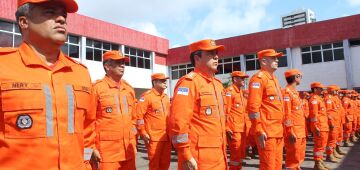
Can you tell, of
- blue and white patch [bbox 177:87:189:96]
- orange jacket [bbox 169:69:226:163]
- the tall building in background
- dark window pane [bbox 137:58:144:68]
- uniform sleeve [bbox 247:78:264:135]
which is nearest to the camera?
orange jacket [bbox 169:69:226:163]

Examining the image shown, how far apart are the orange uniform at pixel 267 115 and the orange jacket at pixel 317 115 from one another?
11.3ft

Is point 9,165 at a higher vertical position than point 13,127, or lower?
lower

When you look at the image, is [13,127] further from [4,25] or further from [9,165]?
[4,25]

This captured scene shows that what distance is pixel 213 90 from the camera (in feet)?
14.3

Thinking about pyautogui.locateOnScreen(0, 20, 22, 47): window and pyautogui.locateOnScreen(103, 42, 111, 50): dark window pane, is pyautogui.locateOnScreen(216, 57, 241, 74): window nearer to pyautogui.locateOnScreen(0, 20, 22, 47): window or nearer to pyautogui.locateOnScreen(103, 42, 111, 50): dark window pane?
pyautogui.locateOnScreen(103, 42, 111, 50): dark window pane

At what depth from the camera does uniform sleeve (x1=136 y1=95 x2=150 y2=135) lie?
6.98 meters

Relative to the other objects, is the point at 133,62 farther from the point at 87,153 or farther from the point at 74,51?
the point at 87,153

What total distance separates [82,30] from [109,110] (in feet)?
65.2

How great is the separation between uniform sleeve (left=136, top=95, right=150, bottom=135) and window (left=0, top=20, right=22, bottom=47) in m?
14.9

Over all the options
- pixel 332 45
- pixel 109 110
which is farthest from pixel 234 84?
pixel 332 45

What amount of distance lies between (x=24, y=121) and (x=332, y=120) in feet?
33.7

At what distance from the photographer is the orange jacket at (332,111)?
415 inches

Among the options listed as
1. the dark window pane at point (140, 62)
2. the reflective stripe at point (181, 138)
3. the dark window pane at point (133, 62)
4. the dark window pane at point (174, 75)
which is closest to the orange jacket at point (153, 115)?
the reflective stripe at point (181, 138)

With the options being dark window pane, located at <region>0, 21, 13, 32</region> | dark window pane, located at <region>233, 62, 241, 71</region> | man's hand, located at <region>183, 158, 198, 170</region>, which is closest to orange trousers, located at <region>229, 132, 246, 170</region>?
man's hand, located at <region>183, 158, 198, 170</region>
